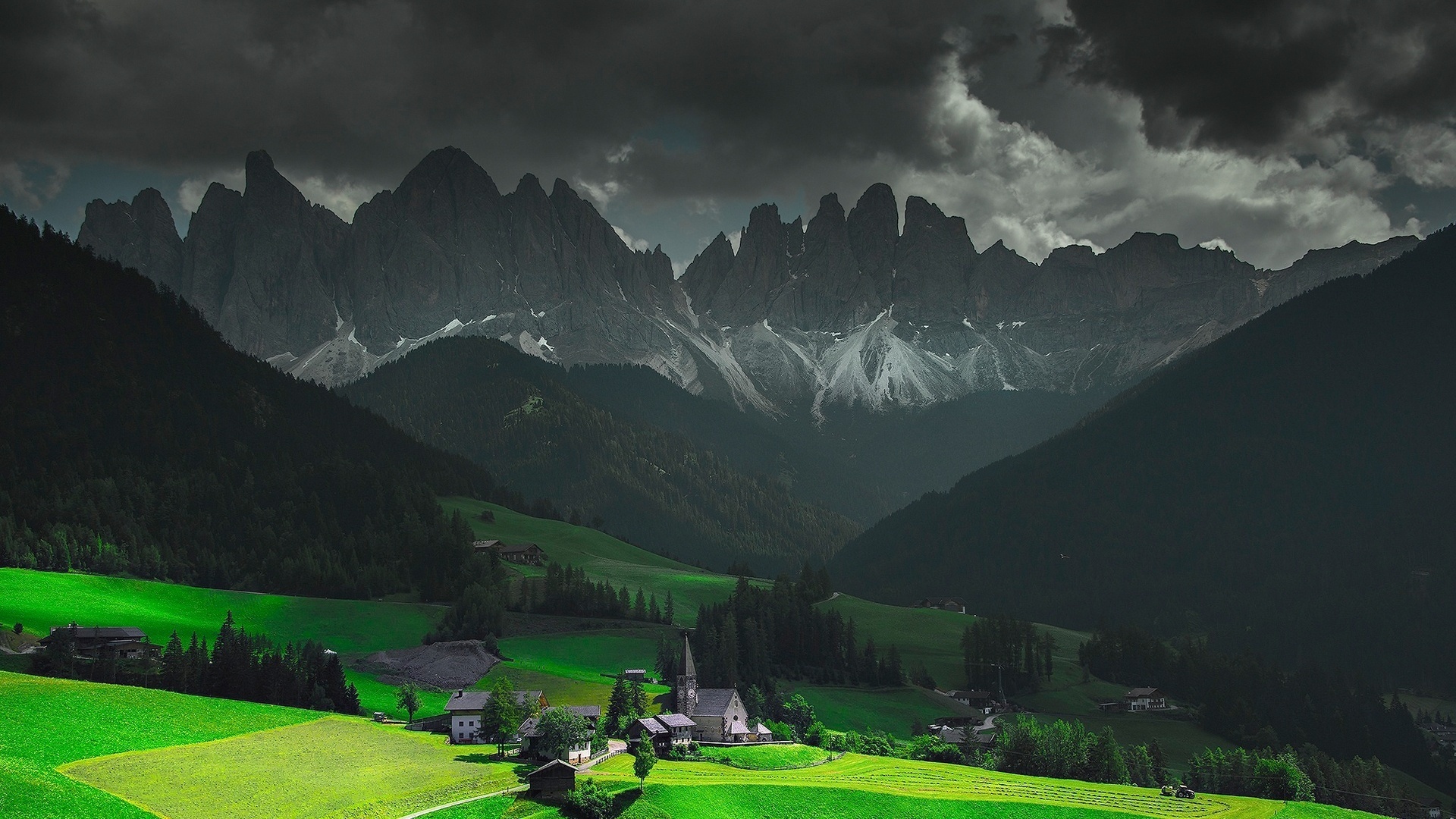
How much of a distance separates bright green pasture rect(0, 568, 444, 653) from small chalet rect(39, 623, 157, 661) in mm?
7390

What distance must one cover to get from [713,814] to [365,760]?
81.9 feet

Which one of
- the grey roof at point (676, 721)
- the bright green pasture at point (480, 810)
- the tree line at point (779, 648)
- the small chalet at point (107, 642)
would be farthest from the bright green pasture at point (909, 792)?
the small chalet at point (107, 642)

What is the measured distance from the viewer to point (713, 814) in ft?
254

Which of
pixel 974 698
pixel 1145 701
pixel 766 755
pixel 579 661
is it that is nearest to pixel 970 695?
pixel 974 698

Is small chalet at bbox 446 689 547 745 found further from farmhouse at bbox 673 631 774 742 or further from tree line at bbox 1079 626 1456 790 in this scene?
tree line at bbox 1079 626 1456 790

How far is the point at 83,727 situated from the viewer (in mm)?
82125

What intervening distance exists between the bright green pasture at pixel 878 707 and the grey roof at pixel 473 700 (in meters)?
42.7

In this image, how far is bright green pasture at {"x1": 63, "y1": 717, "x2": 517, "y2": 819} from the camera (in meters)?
68.8

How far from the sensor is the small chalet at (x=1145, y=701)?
6590 inches

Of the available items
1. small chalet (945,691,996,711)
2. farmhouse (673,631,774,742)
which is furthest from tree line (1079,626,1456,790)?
farmhouse (673,631,774,742)

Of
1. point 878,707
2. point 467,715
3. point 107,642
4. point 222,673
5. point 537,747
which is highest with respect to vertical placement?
point 107,642

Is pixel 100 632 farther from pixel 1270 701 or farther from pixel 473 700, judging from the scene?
pixel 1270 701

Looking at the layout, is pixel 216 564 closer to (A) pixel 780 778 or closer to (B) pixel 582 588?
(B) pixel 582 588

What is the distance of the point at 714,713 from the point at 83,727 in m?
52.8
